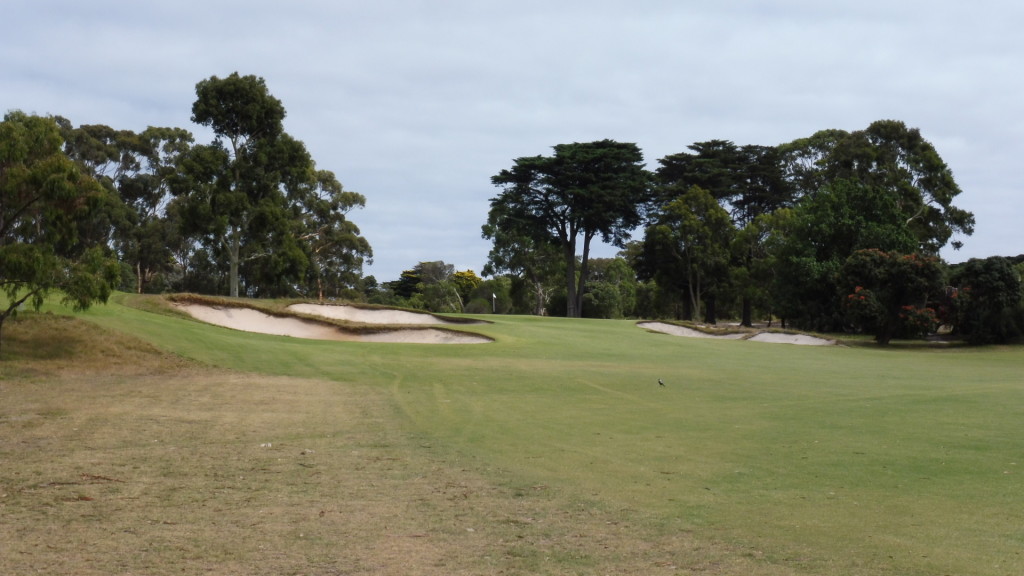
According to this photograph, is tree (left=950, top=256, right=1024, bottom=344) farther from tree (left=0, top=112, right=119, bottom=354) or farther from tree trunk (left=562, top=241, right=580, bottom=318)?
tree (left=0, top=112, right=119, bottom=354)

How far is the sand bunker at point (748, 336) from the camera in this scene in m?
45.5

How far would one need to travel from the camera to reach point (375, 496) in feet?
27.9

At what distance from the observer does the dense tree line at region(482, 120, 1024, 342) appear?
44.1 m

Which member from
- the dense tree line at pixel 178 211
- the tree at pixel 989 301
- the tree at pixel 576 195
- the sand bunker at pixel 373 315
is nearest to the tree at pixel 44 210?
the dense tree line at pixel 178 211

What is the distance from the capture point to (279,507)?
7.88 meters

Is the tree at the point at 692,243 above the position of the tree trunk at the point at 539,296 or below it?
above

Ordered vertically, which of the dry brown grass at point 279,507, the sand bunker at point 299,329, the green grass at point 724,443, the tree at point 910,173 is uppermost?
the tree at point 910,173

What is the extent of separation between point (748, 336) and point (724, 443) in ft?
119

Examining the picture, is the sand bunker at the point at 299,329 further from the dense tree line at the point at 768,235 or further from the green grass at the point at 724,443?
the dense tree line at the point at 768,235

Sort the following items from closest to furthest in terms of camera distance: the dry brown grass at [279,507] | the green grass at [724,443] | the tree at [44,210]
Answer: the dry brown grass at [279,507], the green grass at [724,443], the tree at [44,210]

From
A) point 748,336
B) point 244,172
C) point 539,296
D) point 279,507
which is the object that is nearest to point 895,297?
point 748,336

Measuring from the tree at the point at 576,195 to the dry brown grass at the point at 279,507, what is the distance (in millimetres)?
52649

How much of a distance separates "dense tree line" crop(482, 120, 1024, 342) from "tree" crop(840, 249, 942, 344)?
0.23 feet

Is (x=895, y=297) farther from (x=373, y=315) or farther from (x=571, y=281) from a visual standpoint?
(x=571, y=281)
